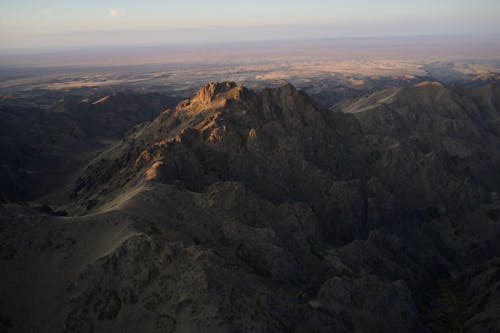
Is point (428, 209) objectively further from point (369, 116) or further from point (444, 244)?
point (369, 116)

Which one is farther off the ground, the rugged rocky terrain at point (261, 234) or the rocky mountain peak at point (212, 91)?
the rocky mountain peak at point (212, 91)

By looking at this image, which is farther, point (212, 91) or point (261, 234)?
point (212, 91)

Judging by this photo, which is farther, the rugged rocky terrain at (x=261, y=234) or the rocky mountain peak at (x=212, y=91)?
the rocky mountain peak at (x=212, y=91)

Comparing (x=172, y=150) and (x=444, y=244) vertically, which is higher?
(x=172, y=150)

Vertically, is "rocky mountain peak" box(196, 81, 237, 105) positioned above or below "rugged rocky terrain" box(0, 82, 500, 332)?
above

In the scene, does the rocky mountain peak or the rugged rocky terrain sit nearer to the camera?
the rugged rocky terrain

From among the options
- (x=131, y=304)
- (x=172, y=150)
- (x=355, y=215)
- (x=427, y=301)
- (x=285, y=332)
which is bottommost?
(x=427, y=301)

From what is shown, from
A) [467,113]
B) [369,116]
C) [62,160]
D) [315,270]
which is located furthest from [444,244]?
[62,160]

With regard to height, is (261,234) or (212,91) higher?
(212,91)
